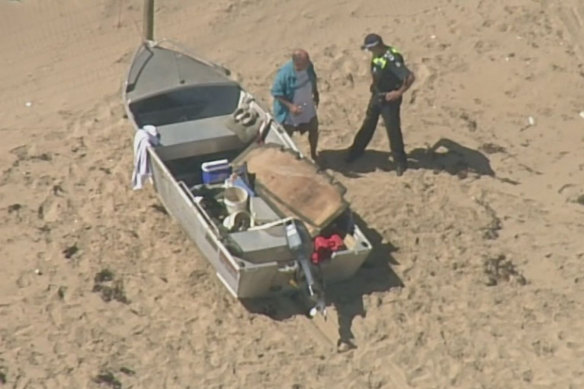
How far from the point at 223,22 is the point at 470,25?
4.06 meters

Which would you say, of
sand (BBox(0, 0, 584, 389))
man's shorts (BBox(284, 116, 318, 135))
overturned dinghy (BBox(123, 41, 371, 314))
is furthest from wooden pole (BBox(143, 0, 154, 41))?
man's shorts (BBox(284, 116, 318, 135))

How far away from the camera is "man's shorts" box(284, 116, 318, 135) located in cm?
1816

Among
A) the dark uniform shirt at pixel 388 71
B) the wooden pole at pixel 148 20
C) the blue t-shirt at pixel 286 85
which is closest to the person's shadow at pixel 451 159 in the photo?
the dark uniform shirt at pixel 388 71

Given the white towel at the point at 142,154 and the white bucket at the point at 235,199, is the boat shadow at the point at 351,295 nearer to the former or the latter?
the white bucket at the point at 235,199

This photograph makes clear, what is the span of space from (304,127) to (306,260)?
291 cm

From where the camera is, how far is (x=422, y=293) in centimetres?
1670

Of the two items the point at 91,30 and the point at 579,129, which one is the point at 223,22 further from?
the point at 579,129

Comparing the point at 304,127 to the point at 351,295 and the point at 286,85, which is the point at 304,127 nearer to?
the point at 286,85

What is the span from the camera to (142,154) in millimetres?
17266

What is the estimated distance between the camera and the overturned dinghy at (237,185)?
15.9 m

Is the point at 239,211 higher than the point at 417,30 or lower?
higher

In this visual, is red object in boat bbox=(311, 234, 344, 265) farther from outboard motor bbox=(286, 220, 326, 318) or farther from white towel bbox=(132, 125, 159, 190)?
white towel bbox=(132, 125, 159, 190)

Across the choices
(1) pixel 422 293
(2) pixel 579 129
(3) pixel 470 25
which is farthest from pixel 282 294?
(3) pixel 470 25

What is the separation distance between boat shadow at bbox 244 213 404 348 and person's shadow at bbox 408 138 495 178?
2151 mm
